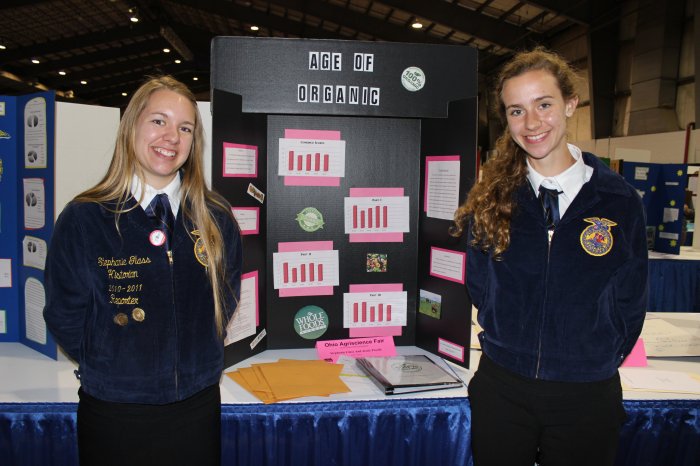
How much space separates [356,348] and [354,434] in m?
0.37

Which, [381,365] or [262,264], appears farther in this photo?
[262,264]

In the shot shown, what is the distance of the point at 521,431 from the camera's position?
46.4 inches

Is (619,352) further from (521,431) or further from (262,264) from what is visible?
(262,264)

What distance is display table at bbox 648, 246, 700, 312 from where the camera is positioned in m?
3.89

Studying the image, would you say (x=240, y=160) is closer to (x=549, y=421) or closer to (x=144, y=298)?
(x=144, y=298)

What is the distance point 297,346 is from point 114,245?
102 centimetres

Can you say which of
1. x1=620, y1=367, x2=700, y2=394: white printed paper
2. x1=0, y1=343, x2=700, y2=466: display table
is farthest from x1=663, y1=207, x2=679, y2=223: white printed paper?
x1=0, y1=343, x2=700, y2=466: display table

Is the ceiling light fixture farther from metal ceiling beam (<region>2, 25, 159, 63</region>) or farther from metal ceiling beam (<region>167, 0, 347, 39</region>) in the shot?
metal ceiling beam (<region>167, 0, 347, 39</region>)

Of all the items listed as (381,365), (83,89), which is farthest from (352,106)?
(83,89)

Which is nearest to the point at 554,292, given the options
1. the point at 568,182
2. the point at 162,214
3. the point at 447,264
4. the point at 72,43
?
the point at 568,182

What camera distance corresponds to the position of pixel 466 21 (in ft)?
28.1

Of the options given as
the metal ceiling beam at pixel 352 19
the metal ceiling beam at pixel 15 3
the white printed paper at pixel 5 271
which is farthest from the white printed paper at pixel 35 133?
the metal ceiling beam at pixel 15 3

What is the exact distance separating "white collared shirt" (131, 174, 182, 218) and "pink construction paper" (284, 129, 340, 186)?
0.70 metres

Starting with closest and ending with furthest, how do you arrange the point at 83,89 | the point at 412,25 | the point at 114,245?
the point at 114,245
the point at 412,25
the point at 83,89
